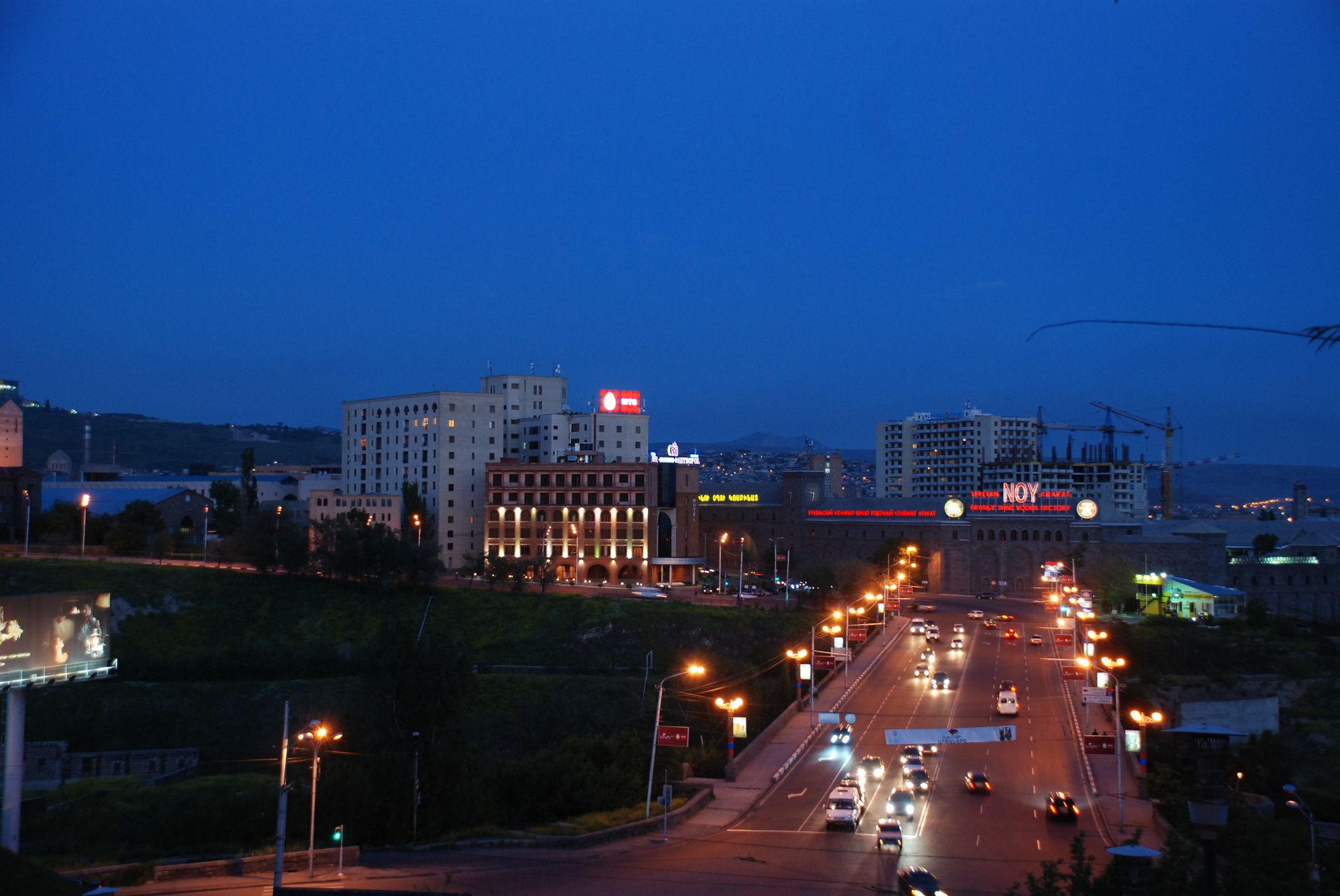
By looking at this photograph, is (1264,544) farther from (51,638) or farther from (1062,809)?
(51,638)

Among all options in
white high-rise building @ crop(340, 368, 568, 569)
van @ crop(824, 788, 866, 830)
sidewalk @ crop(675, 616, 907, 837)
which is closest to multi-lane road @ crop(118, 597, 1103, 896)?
van @ crop(824, 788, 866, 830)

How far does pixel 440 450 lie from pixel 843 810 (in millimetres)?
81080

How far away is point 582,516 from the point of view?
339 feet

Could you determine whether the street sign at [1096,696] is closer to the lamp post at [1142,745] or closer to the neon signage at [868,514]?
the lamp post at [1142,745]

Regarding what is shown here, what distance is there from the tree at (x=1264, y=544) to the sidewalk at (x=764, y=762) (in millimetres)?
61221

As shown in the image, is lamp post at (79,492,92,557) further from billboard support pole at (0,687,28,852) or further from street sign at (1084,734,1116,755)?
street sign at (1084,734,1116,755)

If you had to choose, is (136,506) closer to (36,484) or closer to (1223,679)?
(36,484)

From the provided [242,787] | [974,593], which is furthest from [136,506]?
[974,593]

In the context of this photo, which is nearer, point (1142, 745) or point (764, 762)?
point (1142, 745)

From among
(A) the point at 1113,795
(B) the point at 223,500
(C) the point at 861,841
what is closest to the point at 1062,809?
(A) the point at 1113,795

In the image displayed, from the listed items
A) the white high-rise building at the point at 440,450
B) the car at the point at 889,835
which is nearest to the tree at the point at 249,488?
the white high-rise building at the point at 440,450

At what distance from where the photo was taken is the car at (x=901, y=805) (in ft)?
105

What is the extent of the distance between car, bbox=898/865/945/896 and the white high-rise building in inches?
3298

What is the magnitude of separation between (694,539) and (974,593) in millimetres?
26215
